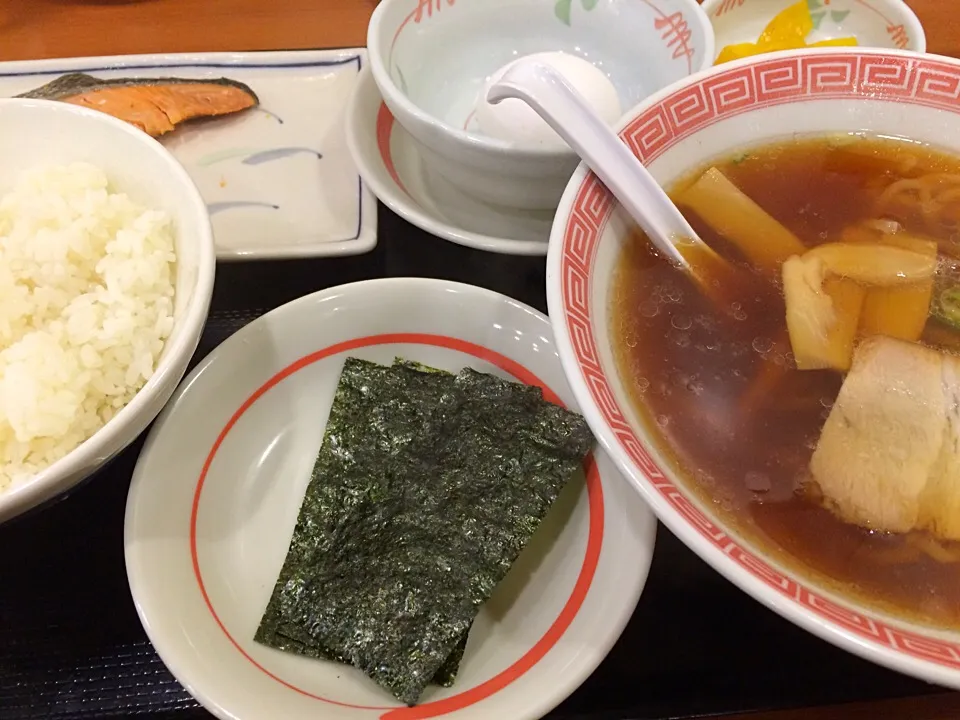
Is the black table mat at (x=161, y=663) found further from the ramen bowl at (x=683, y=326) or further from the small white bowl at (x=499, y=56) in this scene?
the small white bowl at (x=499, y=56)

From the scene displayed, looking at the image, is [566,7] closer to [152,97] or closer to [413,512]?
[152,97]

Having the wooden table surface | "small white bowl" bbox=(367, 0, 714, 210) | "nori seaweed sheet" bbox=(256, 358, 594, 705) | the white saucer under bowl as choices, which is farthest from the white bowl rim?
the wooden table surface

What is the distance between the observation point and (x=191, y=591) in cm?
93

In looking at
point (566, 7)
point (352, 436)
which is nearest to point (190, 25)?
point (566, 7)

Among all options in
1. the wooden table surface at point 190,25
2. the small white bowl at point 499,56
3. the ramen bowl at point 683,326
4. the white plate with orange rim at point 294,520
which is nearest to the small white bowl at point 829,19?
the wooden table surface at point 190,25

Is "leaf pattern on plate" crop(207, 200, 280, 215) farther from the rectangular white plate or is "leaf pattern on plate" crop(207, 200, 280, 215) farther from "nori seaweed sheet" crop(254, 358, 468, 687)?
"nori seaweed sheet" crop(254, 358, 468, 687)

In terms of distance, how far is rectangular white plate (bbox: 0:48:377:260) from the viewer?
1.32 metres

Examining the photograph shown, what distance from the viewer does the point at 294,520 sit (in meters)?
1.07

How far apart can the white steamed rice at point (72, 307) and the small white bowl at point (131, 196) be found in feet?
0.10

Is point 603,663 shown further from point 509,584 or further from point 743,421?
point 743,421

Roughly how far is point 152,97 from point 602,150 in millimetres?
1014

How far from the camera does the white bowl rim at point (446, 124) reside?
1074mm

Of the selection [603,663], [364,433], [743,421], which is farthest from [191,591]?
[743,421]

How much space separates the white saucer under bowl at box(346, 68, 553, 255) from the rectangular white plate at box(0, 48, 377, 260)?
0.06m
